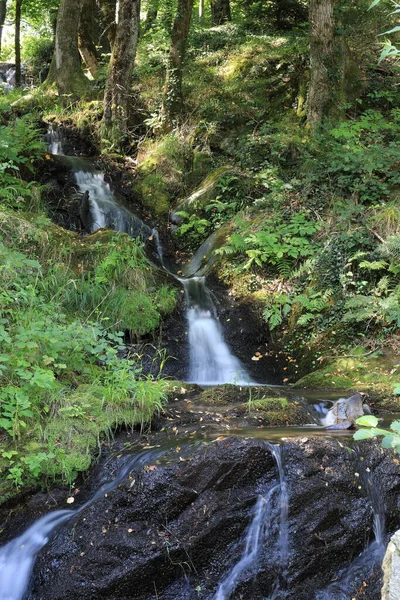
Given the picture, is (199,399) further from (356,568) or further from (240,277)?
(240,277)

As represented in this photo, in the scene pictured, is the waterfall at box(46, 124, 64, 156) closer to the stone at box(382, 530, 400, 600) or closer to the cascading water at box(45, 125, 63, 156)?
the cascading water at box(45, 125, 63, 156)

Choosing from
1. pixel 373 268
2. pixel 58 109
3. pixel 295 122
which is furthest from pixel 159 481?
pixel 58 109

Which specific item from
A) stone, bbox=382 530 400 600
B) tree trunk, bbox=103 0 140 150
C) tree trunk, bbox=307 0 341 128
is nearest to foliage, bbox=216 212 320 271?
tree trunk, bbox=307 0 341 128

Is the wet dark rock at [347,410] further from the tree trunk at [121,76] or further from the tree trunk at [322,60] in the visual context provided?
the tree trunk at [121,76]

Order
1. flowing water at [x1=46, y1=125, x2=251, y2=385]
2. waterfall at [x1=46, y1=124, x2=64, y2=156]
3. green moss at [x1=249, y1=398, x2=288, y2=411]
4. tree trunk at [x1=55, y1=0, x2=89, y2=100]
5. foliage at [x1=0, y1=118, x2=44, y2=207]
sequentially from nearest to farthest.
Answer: green moss at [x1=249, y1=398, x2=288, y2=411] < flowing water at [x1=46, y1=125, x2=251, y2=385] < foliage at [x1=0, y1=118, x2=44, y2=207] < waterfall at [x1=46, y1=124, x2=64, y2=156] < tree trunk at [x1=55, y1=0, x2=89, y2=100]

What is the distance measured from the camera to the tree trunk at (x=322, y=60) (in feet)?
33.1

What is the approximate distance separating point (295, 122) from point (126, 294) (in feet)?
18.5

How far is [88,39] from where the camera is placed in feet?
51.4

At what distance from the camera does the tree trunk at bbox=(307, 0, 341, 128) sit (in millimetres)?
10086

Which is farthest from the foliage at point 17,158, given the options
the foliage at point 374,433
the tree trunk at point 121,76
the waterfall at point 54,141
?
the foliage at point 374,433

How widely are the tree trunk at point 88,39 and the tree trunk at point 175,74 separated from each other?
472cm

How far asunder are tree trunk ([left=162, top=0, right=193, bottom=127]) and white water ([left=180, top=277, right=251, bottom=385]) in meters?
4.92

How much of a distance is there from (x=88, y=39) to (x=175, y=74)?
558cm

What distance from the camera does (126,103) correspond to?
11859 mm
